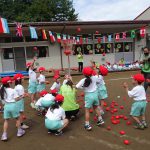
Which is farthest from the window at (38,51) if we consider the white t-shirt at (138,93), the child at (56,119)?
the white t-shirt at (138,93)

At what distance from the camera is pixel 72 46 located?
62.6 feet

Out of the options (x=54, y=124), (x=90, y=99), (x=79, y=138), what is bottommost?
(x=79, y=138)

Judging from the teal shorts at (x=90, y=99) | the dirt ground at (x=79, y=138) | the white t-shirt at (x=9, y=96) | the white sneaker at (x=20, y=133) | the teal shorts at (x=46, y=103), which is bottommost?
the dirt ground at (x=79, y=138)

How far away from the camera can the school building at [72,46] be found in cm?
1862

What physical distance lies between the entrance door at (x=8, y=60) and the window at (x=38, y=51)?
1.30 m

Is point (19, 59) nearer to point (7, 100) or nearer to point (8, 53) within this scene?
point (8, 53)

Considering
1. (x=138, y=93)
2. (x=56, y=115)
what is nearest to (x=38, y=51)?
(x=56, y=115)

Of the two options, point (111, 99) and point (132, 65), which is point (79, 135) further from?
point (132, 65)

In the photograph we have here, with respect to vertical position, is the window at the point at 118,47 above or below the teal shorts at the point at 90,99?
above

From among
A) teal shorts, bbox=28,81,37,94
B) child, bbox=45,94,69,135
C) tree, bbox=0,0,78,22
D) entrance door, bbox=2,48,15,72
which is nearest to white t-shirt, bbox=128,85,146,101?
child, bbox=45,94,69,135

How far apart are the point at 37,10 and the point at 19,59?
53.0 ft

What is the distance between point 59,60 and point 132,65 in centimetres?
585

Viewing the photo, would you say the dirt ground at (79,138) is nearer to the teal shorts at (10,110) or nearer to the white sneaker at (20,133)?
the white sneaker at (20,133)

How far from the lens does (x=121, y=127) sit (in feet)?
19.4
